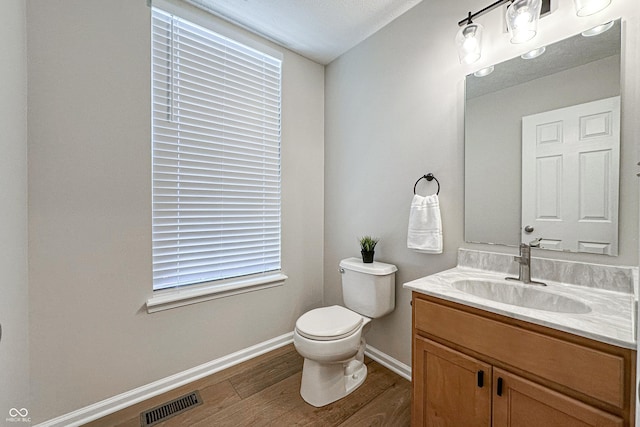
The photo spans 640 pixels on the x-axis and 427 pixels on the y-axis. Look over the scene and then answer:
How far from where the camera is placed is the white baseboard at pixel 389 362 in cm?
183

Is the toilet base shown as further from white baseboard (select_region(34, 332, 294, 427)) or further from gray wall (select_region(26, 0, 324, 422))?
gray wall (select_region(26, 0, 324, 422))

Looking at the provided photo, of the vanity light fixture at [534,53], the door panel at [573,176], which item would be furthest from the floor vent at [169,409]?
the vanity light fixture at [534,53]

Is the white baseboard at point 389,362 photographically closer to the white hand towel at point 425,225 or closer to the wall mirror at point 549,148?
the white hand towel at point 425,225

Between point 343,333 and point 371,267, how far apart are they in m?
0.50

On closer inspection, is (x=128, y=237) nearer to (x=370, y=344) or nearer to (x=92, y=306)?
(x=92, y=306)

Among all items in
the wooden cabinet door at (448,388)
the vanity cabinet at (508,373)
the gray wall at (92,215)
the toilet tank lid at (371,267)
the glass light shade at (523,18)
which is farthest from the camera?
the toilet tank lid at (371,267)

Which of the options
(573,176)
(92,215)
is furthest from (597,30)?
(92,215)

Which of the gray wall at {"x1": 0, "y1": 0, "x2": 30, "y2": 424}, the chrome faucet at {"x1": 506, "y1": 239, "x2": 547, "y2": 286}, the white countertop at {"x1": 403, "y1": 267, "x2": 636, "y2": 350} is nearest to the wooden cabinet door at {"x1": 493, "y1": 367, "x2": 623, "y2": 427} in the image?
the white countertop at {"x1": 403, "y1": 267, "x2": 636, "y2": 350}

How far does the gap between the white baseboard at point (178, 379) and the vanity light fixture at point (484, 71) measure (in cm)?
189

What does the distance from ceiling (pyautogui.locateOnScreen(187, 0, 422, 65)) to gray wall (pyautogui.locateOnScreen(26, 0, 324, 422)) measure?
0.57 meters

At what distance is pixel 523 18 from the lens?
123 centimetres

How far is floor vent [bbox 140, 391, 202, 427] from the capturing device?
1.46m

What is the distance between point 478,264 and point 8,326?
210cm

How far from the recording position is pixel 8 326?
3.18 ft
